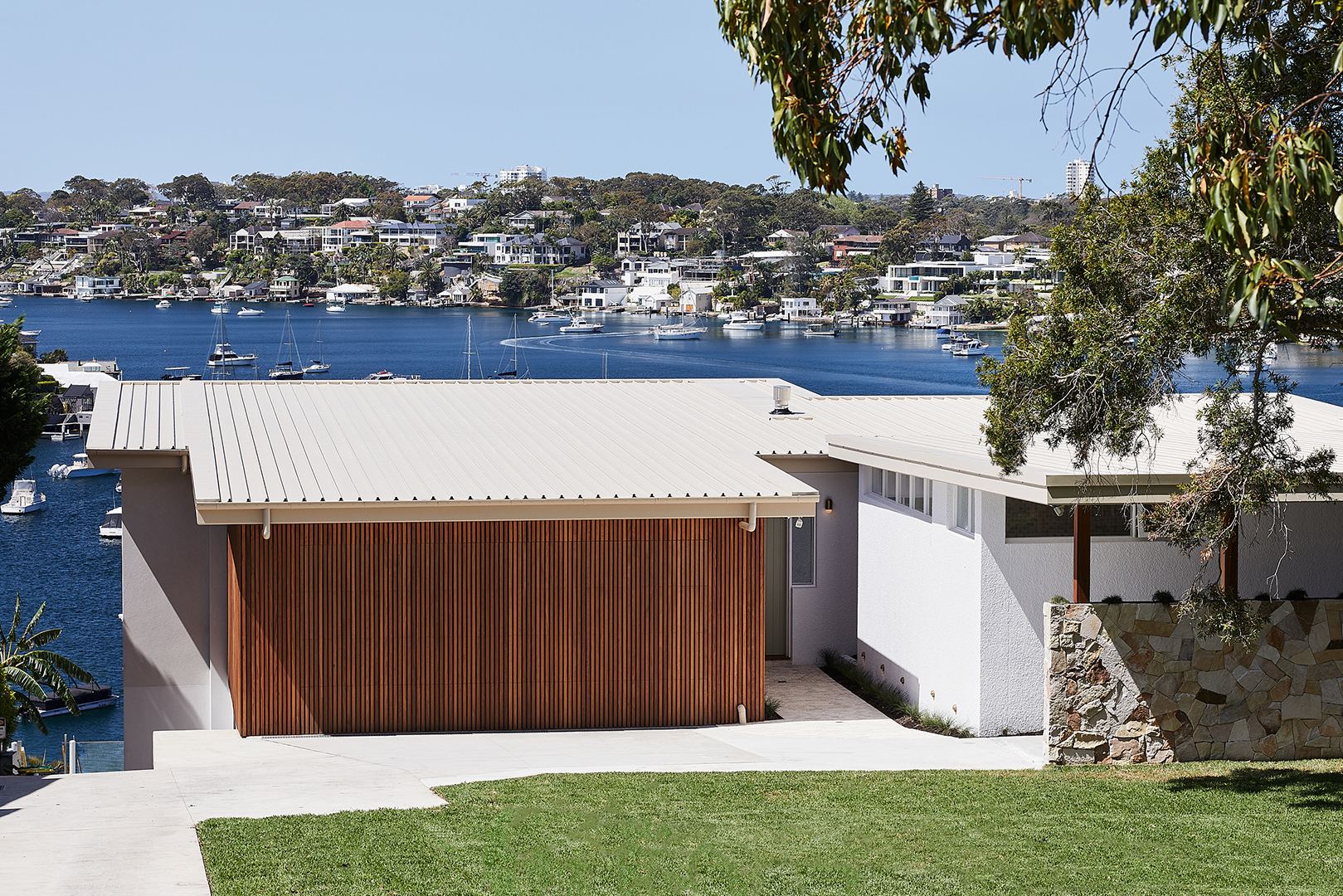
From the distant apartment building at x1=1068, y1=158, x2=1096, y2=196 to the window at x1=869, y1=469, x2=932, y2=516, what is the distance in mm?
3499

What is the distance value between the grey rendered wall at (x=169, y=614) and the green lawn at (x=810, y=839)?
17.6ft

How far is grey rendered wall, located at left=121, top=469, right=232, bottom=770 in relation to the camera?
44.1 feet

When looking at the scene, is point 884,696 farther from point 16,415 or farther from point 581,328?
point 581,328

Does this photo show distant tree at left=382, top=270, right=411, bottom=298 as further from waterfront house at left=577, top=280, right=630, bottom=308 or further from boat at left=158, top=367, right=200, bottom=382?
boat at left=158, top=367, right=200, bottom=382

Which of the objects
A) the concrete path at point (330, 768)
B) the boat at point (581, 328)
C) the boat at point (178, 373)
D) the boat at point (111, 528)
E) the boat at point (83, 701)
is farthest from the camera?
the boat at point (581, 328)

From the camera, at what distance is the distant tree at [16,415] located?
1841 centimetres

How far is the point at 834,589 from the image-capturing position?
50.0 feet

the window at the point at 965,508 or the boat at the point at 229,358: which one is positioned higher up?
the window at the point at 965,508

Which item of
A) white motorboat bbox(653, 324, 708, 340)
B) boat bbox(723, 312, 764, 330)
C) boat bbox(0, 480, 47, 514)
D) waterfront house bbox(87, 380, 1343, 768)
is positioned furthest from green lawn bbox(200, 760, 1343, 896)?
boat bbox(723, 312, 764, 330)

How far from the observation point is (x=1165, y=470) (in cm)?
1070

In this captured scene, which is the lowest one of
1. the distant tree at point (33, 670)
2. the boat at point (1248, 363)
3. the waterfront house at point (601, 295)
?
the distant tree at point (33, 670)

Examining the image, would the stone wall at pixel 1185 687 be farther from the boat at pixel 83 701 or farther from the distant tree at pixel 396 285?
the distant tree at pixel 396 285

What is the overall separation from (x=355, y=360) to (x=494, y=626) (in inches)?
4340

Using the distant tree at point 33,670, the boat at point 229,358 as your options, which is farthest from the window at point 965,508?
the boat at point 229,358
